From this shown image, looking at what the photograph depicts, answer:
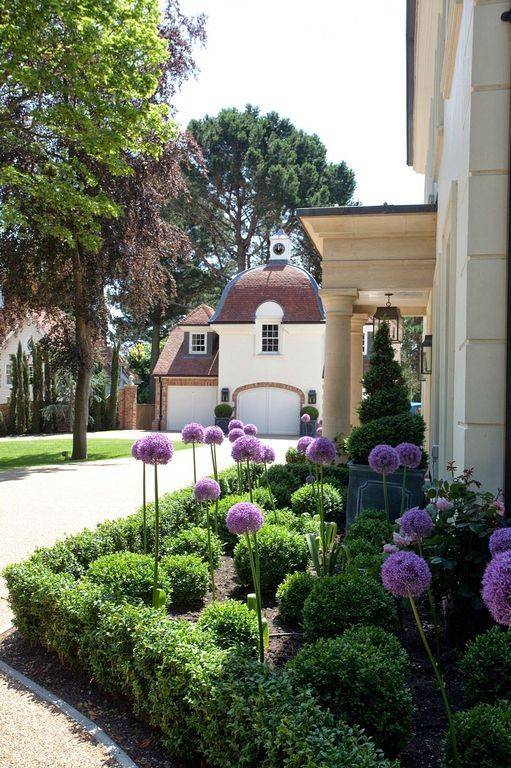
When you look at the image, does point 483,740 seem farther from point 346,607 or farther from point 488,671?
point 346,607

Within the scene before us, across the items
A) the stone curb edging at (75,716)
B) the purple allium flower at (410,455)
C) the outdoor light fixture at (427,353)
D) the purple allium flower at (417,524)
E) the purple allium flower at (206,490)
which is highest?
the outdoor light fixture at (427,353)

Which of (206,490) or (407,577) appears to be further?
(206,490)

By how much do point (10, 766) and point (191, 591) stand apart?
2002 millimetres

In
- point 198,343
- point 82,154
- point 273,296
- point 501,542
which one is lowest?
point 501,542

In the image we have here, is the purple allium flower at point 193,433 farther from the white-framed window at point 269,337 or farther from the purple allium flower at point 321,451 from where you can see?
the white-framed window at point 269,337

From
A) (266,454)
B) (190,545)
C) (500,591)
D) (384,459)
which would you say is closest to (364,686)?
(500,591)

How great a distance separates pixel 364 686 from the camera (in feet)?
9.07

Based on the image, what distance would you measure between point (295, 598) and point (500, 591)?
270cm

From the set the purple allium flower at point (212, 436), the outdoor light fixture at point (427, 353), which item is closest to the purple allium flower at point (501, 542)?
the purple allium flower at point (212, 436)

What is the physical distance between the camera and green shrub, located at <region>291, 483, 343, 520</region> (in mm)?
7598

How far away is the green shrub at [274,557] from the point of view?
5.20m

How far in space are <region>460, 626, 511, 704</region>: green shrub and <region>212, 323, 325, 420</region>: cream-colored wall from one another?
28.1 meters

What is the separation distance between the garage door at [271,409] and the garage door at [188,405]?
2029 millimetres

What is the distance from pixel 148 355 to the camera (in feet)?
164
